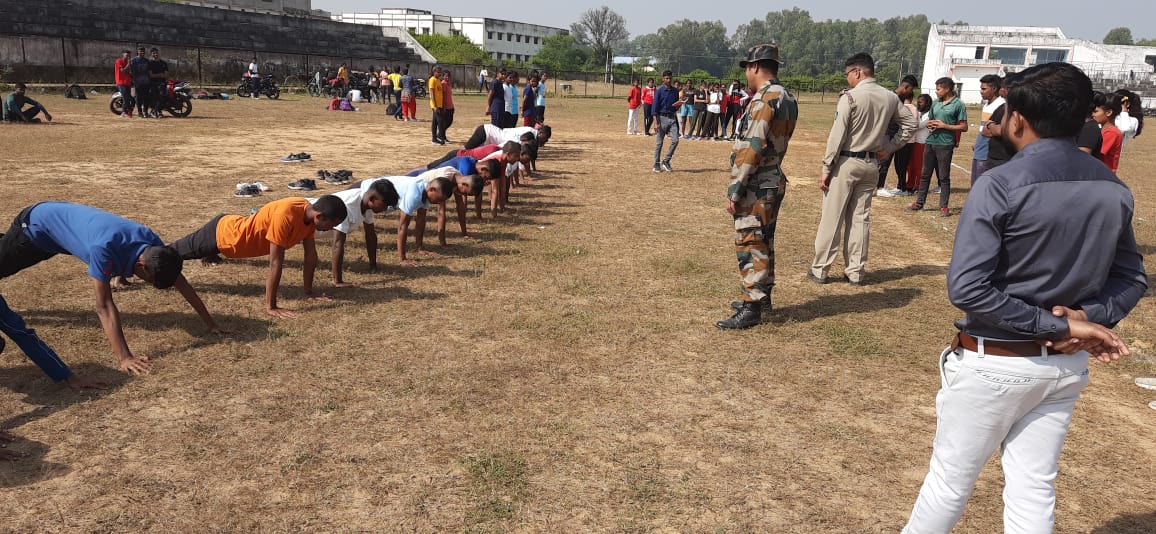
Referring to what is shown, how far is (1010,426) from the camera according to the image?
7.88 ft

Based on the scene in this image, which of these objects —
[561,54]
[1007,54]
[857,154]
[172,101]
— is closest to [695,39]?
[561,54]

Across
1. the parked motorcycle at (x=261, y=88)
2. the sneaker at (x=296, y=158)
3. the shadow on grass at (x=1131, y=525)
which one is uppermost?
the parked motorcycle at (x=261, y=88)

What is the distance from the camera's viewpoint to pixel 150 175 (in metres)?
11.4

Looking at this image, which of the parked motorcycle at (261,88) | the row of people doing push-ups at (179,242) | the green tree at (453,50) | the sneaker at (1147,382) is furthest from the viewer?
the green tree at (453,50)

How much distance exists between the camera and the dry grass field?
339cm

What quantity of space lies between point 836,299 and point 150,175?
10608 mm

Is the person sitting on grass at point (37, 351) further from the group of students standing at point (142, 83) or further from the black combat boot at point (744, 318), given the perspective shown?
the group of students standing at point (142, 83)

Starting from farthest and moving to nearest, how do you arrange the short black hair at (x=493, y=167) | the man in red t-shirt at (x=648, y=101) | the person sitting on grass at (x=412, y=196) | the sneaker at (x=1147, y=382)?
the man in red t-shirt at (x=648, y=101) < the short black hair at (x=493, y=167) < the person sitting on grass at (x=412, y=196) < the sneaker at (x=1147, y=382)

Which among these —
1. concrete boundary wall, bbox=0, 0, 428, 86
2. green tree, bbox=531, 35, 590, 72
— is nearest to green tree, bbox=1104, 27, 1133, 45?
green tree, bbox=531, 35, 590, 72

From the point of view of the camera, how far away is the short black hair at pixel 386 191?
629 cm

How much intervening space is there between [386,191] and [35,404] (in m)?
3.08

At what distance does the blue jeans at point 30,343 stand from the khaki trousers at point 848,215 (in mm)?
6203

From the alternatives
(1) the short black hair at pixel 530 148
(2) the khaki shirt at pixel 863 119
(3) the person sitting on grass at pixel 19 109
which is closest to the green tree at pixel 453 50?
(3) the person sitting on grass at pixel 19 109

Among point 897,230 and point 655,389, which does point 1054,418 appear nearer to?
point 655,389
